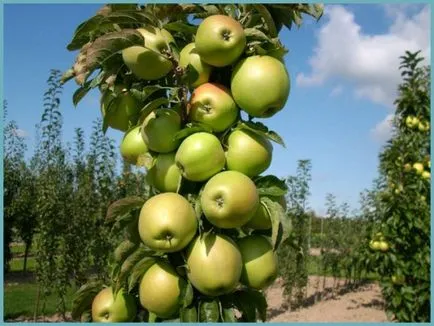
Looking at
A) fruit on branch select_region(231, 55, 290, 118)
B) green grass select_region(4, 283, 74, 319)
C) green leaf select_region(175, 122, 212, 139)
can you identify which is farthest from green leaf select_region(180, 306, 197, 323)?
green grass select_region(4, 283, 74, 319)

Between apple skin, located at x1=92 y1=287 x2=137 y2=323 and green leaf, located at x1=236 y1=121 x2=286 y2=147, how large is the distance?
685mm

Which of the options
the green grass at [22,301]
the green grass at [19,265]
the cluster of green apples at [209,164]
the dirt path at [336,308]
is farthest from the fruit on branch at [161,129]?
the green grass at [19,265]

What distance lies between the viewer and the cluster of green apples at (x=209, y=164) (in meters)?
1.36

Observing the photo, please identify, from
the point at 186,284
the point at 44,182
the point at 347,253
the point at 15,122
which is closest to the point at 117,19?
the point at 186,284

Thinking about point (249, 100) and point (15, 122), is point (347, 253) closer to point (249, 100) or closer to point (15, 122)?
point (15, 122)

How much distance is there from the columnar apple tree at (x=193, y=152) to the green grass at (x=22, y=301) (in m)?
9.41

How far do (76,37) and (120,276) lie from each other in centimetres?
81

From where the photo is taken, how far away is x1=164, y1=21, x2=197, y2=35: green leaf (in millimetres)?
1567

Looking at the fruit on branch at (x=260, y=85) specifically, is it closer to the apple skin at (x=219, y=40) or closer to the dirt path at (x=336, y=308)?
the apple skin at (x=219, y=40)

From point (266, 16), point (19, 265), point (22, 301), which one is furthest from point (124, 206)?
point (19, 265)

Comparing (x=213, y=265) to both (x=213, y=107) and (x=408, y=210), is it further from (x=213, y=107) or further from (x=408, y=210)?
(x=408, y=210)

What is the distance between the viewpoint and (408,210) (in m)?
6.45

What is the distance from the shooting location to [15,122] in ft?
37.9

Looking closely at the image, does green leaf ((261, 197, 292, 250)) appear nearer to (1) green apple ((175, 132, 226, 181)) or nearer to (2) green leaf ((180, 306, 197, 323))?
(1) green apple ((175, 132, 226, 181))
